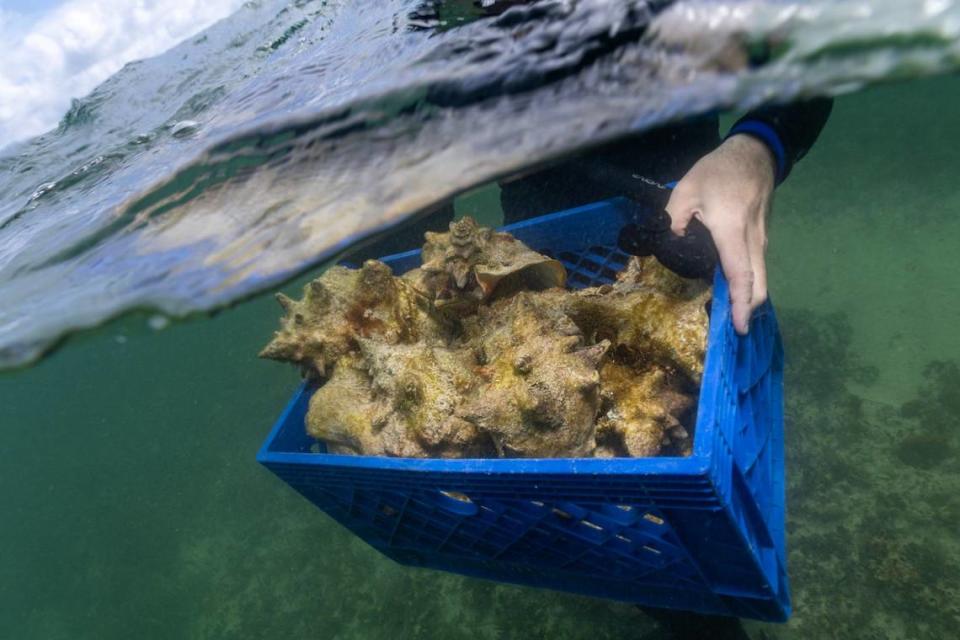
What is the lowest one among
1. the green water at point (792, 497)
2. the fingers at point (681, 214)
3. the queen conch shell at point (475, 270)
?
the green water at point (792, 497)

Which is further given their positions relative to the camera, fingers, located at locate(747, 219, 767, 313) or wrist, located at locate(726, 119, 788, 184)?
wrist, located at locate(726, 119, 788, 184)

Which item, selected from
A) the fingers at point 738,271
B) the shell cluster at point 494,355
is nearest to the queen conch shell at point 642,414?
the shell cluster at point 494,355

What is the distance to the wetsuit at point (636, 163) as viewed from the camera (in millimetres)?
2609

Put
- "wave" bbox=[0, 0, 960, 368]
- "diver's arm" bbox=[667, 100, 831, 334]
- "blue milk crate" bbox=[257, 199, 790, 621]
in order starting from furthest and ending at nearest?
"diver's arm" bbox=[667, 100, 831, 334], "wave" bbox=[0, 0, 960, 368], "blue milk crate" bbox=[257, 199, 790, 621]

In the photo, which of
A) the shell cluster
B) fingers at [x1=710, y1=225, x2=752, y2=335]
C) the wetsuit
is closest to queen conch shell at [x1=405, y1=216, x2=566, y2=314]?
the shell cluster

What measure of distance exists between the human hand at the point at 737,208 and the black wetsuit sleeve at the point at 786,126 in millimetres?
76

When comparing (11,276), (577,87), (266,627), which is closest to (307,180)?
(577,87)

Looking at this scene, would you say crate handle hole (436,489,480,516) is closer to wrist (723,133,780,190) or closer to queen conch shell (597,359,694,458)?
queen conch shell (597,359,694,458)

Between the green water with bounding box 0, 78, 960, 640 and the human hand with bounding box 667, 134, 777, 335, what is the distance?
100 cm

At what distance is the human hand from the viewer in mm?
2059

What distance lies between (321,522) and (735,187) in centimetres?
549

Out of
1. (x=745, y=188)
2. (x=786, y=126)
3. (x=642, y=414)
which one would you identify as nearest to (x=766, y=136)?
(x=786, y=126)

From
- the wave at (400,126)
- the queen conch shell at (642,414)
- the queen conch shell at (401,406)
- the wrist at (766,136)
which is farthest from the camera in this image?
the wrist at (766,136)

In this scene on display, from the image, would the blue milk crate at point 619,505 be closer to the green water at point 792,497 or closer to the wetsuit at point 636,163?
the wetsuit at point 636,163
